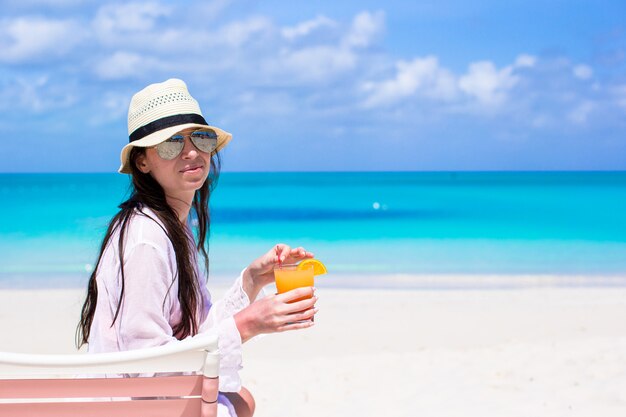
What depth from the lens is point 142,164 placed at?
2.02 metres

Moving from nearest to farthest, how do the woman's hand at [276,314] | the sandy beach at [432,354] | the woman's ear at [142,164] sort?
the woman's hand at [276,314]
the woman's ear at [142,164]
the sandy beach at [432,354]

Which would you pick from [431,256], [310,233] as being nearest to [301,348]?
[431,256]

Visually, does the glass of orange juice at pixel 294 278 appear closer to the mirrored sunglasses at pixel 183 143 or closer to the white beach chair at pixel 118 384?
the mirrored sunglasses at pixel 183 143

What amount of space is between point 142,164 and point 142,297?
0.51 meters

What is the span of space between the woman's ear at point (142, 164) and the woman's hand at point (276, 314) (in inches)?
23.1

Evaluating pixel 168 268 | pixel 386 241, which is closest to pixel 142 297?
pixel 168 268

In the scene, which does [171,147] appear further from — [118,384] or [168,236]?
[118,384]

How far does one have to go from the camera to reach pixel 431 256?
1448cm

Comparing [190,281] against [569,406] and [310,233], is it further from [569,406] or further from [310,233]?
[310,233]

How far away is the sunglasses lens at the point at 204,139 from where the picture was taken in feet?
6.56

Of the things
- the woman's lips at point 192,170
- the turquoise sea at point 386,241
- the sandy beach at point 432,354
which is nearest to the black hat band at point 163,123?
the woman's lips at point 192,170

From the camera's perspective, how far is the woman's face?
1.98m

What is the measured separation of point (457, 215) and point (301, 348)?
22.9m

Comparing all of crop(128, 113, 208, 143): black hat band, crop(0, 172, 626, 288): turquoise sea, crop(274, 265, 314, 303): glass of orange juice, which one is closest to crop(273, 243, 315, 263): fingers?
crop(274, 265, 314, 303): glass of orange juice
